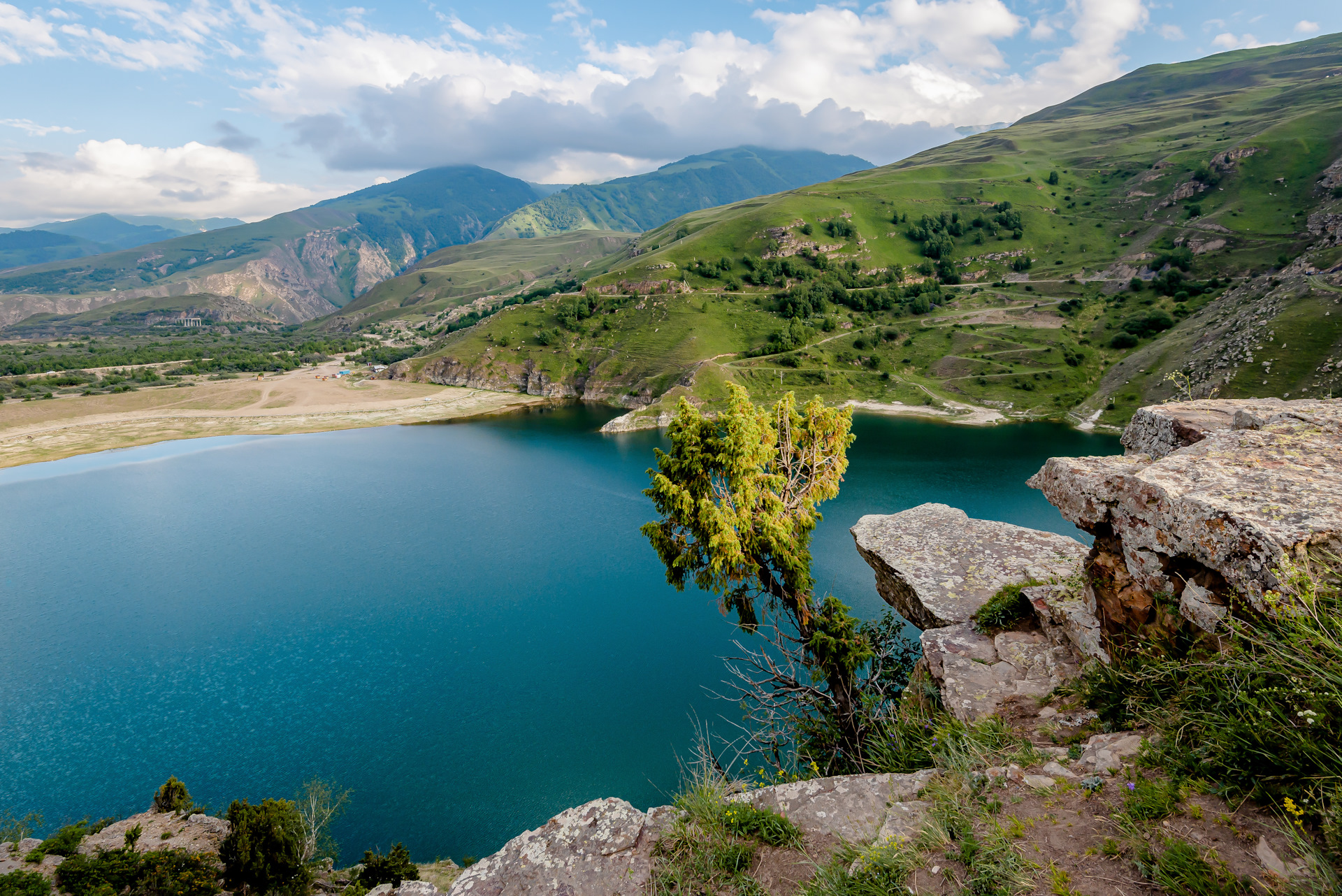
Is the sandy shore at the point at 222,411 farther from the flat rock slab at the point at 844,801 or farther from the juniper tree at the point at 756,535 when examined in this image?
the flat rock slab at the point at 844,801

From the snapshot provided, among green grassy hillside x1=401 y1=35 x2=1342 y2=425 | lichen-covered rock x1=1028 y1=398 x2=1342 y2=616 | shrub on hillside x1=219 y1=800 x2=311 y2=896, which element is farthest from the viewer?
green grassy hillside x1=401 y1=35 x2=1342 y2=425

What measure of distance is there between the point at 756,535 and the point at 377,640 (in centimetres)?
2713

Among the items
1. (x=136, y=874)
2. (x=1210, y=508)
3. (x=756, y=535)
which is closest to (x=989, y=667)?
(x=1210, y=508)

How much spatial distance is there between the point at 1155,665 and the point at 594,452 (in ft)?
235

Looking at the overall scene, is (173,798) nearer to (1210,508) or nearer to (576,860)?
(576,860)

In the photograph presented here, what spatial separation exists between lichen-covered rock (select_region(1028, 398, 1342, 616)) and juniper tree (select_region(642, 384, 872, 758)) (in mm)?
6348

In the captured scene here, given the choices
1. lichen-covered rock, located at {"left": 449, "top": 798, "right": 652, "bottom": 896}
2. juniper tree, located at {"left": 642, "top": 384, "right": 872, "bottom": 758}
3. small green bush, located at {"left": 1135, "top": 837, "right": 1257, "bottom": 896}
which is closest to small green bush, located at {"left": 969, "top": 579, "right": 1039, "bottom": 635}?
juniper tree, located at {"left": 642, "top": 384, "right": 872, "bottom": 758}

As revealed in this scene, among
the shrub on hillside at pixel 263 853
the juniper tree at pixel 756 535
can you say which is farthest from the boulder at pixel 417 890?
the shrub on hillside at pixel 263 853

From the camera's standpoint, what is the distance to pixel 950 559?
1694 centimetres

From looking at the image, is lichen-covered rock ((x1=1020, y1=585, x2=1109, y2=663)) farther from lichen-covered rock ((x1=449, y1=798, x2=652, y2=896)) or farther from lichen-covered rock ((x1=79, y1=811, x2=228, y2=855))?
lichen-covered rock ((x1=79, y1=811, x2=228, y2=855))

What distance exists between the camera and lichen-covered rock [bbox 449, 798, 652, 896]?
309 inches

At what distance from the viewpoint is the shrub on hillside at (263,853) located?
1534 cm

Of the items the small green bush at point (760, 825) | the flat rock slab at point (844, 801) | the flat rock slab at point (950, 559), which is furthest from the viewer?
the flat rock slab at point (950, 559)

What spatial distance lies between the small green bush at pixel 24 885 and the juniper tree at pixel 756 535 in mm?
16910
